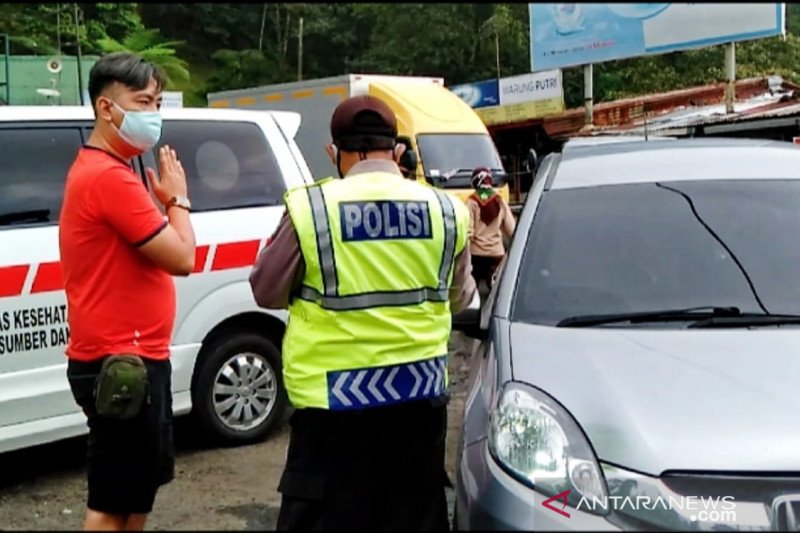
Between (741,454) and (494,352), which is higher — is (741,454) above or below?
below

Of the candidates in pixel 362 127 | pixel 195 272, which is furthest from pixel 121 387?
pixel 195 272

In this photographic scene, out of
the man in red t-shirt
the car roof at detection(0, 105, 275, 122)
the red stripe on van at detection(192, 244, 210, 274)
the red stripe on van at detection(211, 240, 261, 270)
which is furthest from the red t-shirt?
the red stripe on van at detection(211, 240, 261, 270)

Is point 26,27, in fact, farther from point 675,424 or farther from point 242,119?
point 675,424

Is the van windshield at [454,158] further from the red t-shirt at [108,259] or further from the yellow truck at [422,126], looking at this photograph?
the red t-shirt at [108,259]

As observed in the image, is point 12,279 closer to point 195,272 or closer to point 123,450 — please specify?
point 195,272

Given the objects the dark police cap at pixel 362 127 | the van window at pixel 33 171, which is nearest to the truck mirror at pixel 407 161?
the dark police cap at pixel 362 127

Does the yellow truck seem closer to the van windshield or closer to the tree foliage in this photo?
the van windshield

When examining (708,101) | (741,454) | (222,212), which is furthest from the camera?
(708,101)

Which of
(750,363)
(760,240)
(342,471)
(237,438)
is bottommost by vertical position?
(237,438)

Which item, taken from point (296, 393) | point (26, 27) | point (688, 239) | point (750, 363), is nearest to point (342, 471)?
point (296, 393)

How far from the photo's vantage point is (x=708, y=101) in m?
21.8

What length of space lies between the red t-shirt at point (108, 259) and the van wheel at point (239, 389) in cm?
252

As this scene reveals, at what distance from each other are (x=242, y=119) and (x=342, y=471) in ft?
11.1

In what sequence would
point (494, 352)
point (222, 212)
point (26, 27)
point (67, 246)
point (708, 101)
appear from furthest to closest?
point (708, 101)
point (26, 27)
point (222, 212)
point (494, 352)
point (67, 246)
